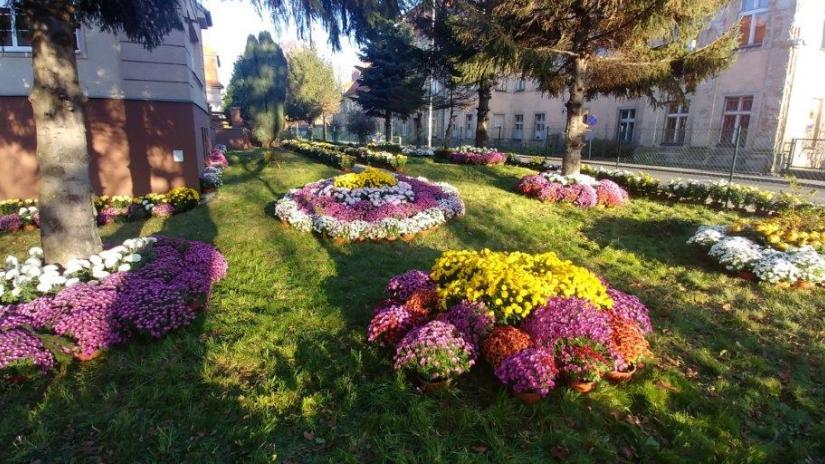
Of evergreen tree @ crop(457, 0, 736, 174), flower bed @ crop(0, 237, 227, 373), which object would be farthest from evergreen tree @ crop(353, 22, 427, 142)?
flower bed @ crop(0, 237, 227, 373)

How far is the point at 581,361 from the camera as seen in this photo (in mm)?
3334

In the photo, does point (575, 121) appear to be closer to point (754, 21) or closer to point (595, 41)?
point (595, 41)

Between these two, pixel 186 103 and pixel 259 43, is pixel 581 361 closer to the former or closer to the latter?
pixel 186 103

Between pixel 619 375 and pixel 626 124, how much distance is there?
29.4 metres

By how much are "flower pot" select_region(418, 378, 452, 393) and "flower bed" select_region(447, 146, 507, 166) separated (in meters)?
14.5

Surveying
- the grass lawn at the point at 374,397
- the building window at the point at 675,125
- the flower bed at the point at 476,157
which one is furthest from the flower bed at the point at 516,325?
the building window at the point at 675,125

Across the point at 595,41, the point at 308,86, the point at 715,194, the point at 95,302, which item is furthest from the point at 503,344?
the point at 308,86

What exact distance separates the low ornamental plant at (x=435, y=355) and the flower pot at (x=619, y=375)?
109 cm

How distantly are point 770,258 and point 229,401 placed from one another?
269 inches

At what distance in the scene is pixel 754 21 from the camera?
68.3 ft

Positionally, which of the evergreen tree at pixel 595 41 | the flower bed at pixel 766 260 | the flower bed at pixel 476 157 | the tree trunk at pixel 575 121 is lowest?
the flower bed at pixel 766 260

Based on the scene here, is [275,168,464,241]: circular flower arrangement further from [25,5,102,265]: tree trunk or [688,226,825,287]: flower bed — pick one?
[688,226,825,287]: flower bed

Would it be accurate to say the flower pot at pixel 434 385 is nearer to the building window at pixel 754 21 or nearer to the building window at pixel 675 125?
the building window at pixel 754 21

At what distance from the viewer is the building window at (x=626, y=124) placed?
2825 centimetres
